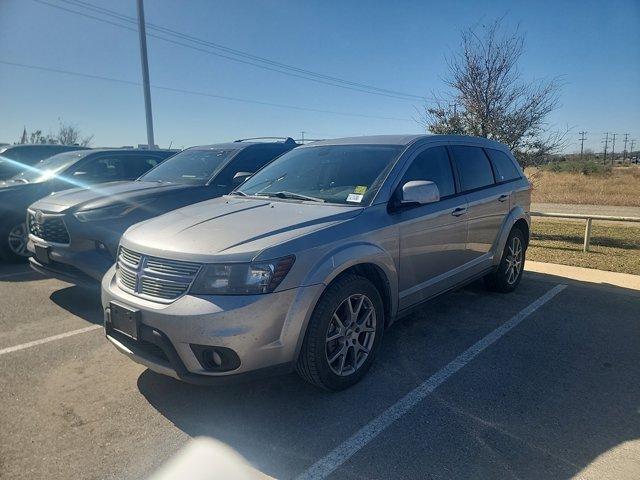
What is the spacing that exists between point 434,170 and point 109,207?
3408 mm

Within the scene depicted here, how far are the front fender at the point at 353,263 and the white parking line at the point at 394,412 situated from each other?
0.60m

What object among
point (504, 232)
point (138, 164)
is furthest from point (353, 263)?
point (138, 164)

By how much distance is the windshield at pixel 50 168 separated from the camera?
709 cm

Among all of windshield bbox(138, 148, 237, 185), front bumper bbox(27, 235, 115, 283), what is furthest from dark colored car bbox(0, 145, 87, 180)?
front bumper bbox(27, 235, 115, 283)

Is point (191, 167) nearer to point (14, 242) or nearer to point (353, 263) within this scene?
point (14, 242)

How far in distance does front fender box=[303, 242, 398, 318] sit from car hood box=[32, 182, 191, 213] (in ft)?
10.2

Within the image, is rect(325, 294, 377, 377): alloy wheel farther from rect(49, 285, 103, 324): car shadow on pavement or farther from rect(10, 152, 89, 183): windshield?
rect(10, 152, 89, 183): windshield

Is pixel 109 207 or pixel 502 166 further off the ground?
pixel 502 166

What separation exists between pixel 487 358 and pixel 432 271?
2.76 ft

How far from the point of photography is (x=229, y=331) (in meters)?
2.59

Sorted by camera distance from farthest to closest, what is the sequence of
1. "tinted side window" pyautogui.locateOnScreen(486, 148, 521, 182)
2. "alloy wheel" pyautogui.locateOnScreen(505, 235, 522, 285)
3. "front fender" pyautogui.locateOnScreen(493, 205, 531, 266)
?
"alloy wheel" pyautogui.locateOnScreen(505, 235, 522, 285), "tinted side window" pyautogui.locateOnScreen(486, 148, 521, 182), "front fender" pyautogui.locateOnScreen(493, 205, 531, 266)

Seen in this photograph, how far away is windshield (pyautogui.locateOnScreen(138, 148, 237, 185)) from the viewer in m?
6.00

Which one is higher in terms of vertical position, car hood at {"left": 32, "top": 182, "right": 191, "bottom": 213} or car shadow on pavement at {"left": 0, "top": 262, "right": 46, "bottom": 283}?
car hood at {"left": 32, "top": 182, "right": 191, "bottom": 213}

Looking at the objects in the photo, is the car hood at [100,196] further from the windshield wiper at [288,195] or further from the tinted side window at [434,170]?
the tinted side window at [434,170]
